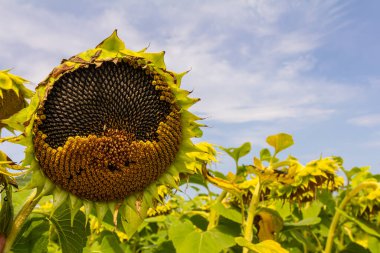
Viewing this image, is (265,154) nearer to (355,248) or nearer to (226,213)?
(226,213)

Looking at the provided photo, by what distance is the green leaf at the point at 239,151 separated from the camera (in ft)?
11.3

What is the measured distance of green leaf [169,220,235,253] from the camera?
2.86m

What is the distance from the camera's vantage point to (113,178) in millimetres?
1589

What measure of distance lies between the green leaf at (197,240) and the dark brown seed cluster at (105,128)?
1.33m

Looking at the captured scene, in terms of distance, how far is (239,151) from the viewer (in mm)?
3471

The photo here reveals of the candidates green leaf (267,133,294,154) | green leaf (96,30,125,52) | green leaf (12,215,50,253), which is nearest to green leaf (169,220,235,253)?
green leaf (267,133,294,154)

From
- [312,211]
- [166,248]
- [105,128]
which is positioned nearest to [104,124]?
[105,128]

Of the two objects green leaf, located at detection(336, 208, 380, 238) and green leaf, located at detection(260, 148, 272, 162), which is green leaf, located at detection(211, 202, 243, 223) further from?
green leaf, located at detection(336, 208, 380, 238)

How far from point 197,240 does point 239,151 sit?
0.80 meters

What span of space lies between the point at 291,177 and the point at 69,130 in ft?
6.10

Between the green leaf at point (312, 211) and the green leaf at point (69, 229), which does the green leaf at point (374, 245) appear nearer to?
the green leaf at point (312, 211)

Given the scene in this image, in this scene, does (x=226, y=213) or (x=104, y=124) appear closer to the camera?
(x=104, y=124)

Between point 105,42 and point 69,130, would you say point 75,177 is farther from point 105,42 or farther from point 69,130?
point 105,42

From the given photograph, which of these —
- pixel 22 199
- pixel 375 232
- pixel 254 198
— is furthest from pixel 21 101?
pixel 375 232
